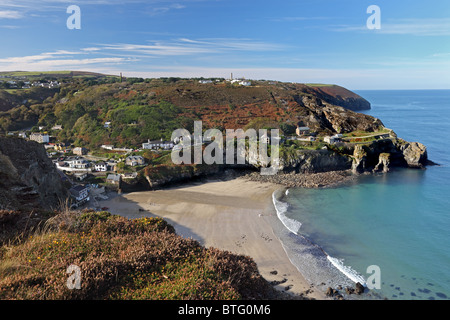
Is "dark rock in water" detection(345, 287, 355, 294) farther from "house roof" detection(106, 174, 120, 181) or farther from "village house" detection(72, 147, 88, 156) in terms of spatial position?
"village house" detection(72, 147, 88, 156)

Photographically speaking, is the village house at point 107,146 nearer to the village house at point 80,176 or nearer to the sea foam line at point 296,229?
the village house at point 80,176

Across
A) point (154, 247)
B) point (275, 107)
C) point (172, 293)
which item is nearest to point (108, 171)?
point (154, 247)

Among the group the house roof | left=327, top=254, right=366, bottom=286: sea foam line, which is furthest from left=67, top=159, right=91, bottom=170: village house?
left=327, top=254, right=366, bottom=286: sea foam line

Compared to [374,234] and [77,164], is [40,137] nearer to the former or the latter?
[77,164]

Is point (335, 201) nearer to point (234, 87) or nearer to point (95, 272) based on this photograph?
point (95, 272)

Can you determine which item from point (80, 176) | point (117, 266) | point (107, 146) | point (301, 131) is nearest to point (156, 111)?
point (107, 146)
